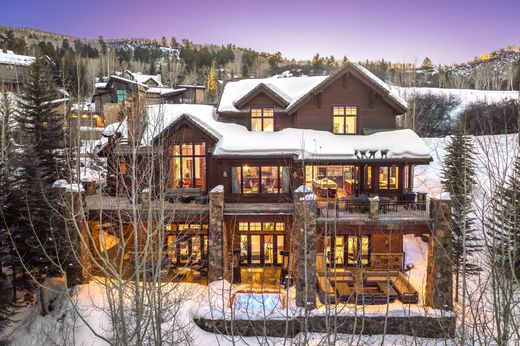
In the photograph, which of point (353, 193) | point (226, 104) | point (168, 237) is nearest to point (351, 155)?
point (353, 193)

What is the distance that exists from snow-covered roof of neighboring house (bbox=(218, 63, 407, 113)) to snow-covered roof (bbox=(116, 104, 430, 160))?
150 cm

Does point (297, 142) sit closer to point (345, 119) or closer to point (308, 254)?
point (345, 119)

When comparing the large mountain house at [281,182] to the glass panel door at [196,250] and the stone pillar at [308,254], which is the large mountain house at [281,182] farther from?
the stone pillar at [308,254]

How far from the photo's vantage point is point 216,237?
19.2 meters

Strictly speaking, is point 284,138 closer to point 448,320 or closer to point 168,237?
point 168,237

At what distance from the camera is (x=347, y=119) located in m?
23.5

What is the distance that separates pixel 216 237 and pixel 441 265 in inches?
408

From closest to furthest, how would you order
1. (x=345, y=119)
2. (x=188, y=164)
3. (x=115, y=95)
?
(x=188, y=164)
(x=345, y=119)
(x=115, y=95)

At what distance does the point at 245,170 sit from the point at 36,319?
12.3 m

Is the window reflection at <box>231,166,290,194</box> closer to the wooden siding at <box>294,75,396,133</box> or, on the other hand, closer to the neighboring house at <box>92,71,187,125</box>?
the wooden siding at <box>294,75,396,133</box>

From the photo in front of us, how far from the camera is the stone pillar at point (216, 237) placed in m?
19.2

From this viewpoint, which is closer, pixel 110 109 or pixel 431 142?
pixel 431 142

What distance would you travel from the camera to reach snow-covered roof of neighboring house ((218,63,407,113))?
73.3 ft

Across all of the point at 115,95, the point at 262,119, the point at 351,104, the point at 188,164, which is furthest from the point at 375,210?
the point at 115,95
